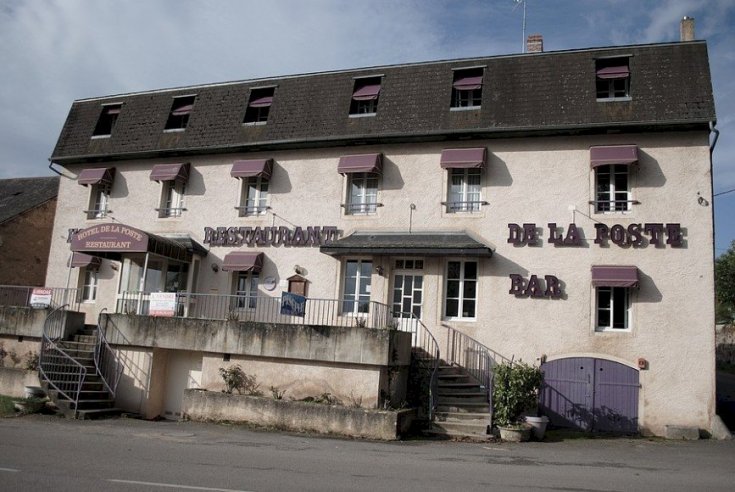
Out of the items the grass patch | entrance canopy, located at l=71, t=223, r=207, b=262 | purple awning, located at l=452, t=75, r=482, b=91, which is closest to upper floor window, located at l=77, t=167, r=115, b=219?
entrance canopy, located at l=71, t=223, r=207, b=262

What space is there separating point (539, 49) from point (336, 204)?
27.1ft

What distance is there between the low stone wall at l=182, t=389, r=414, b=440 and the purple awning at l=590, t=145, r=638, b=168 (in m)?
7.88

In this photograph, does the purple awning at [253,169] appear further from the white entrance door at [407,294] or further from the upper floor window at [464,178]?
the upper floor window at [464,178]

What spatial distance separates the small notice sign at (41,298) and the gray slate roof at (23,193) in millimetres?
7595

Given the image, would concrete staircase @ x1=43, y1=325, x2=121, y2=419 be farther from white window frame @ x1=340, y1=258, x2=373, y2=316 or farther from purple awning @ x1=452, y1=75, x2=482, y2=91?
purple awning @ x1=452, y1=75, x2=482, y2=91

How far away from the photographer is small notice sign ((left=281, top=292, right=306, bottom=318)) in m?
14.5

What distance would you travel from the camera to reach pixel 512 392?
13.6 m

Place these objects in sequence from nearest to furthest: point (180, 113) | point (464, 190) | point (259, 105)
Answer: point (464, 190), point (259, 105), point (180, 113)

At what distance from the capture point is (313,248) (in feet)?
59.4

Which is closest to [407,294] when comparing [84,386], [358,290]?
[358,290]

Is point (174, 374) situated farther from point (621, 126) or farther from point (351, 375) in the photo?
point (621, 126)

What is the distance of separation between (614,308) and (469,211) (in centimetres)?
454

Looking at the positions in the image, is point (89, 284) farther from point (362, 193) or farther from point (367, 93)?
point (367, 93)

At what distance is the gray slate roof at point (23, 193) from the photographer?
24916mm
